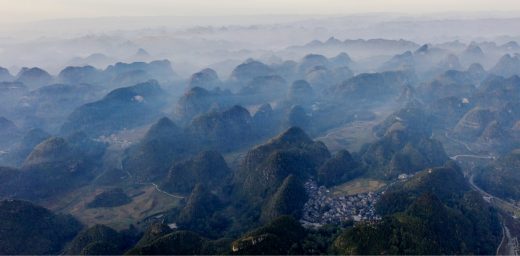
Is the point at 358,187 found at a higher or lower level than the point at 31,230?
higher

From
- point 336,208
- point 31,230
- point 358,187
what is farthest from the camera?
point 358,187

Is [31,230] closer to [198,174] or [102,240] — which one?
[102,240]

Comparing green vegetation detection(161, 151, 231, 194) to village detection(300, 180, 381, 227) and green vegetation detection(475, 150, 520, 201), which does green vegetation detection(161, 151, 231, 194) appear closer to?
village detection(300, 180, 381, 227)

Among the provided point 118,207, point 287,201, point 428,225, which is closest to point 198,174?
point 118,207

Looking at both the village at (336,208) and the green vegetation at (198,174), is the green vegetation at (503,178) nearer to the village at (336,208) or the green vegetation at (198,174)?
the village at (336,208)

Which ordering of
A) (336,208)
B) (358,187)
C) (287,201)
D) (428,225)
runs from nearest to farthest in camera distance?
1. (428,225)
2. (336,208)
3. (287,201)
4. (358,187)

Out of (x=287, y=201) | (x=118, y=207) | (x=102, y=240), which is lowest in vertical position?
(x=118, y=207)

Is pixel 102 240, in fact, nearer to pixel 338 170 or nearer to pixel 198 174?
pixel 198 174

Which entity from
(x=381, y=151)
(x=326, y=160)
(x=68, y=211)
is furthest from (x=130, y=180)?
(x=381, y=151)

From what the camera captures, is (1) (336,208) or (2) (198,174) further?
(2) (198,174)
